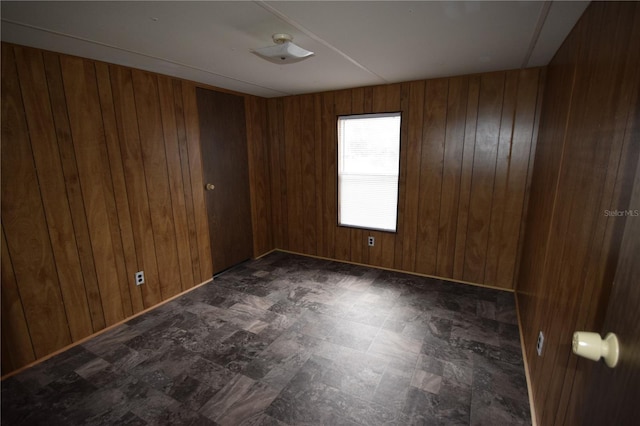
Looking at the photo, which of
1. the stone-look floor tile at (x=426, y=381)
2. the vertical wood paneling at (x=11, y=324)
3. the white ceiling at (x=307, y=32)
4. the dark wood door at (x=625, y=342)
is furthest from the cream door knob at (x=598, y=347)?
the vertical wood paneling at (x=11, y=324)

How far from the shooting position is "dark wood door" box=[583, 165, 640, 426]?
55 centimetres

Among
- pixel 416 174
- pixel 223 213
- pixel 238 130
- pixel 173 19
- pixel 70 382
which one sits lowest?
pixel 70 382

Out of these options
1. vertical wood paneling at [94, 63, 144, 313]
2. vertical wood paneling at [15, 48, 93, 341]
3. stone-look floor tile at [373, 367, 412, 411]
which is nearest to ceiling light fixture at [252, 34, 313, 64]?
vertical wood paneling at [94, 63, 144, 313]

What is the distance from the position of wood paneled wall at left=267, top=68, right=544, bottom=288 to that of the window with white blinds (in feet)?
0.33

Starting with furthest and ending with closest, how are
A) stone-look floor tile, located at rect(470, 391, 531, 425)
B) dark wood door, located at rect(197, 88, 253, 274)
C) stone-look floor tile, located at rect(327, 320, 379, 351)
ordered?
1. dark wood door, located at rect(197, 88, 253, 274)
2. stone-look floor tile, located at rect(327, 320, 379, 351)
3. stone-look floor tile, located at rect(470, 391, 531, 425)

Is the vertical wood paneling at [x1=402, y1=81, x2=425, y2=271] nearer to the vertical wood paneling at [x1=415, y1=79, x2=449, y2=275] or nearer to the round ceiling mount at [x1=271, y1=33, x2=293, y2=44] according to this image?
the vertical wood paneling at [x1=415, y1=79, x2=449, y2=275]

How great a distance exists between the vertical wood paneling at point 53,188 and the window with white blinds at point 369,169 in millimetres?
2807

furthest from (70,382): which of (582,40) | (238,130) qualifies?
(582,40)

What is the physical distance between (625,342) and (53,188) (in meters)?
Result: 3.10

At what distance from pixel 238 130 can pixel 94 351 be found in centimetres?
273

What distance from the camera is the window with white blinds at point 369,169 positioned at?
11.5 ft

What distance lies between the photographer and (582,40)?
1526mm

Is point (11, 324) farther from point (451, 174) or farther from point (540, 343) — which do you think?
point (451, 174)

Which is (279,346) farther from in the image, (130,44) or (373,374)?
(130,44)
